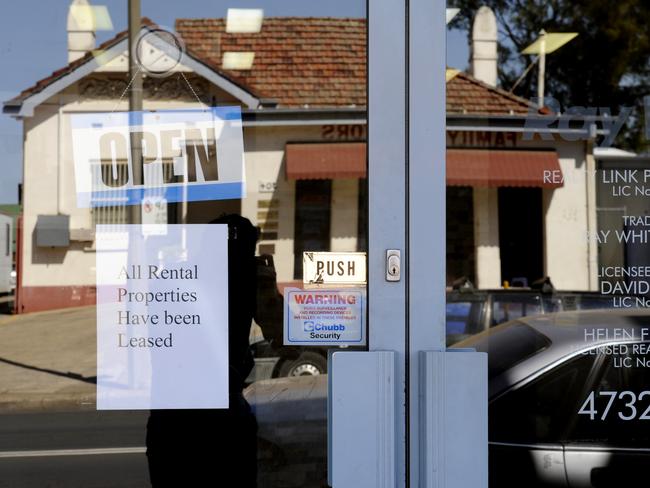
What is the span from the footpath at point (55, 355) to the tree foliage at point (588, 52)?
145 cm

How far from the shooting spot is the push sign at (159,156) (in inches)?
88.6

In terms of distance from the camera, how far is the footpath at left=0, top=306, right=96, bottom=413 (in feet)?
7.18

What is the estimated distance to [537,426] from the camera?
9.02ft

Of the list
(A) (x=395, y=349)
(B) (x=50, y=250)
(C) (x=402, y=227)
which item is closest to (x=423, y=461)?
(A) (x=395, y=349)

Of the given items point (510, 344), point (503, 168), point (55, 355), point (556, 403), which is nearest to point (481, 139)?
point (503, 168)

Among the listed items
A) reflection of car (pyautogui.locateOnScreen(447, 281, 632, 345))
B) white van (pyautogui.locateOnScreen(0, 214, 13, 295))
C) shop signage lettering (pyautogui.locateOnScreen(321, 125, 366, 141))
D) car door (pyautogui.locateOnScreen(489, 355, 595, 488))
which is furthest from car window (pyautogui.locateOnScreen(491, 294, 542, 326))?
white van (pyautogui.locateOnScreen(0, 214, 13, 295))

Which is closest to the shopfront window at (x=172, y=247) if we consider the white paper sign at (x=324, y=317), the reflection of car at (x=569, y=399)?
the white paper sign at (x=324, y=317)

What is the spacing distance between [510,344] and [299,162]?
1126 millimetres

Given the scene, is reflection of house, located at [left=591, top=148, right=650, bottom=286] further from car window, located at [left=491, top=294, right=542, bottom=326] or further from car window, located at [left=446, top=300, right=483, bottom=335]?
car window, located at [left=446, top=300, right=483, bottom=335]

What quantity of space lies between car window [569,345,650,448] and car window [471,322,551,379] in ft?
0.97

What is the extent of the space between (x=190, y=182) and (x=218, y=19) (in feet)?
1.62

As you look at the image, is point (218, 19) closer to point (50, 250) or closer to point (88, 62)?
point (88, 62)

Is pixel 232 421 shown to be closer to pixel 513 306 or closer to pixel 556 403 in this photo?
pixel 513 306

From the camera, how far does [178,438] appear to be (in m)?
2.22
